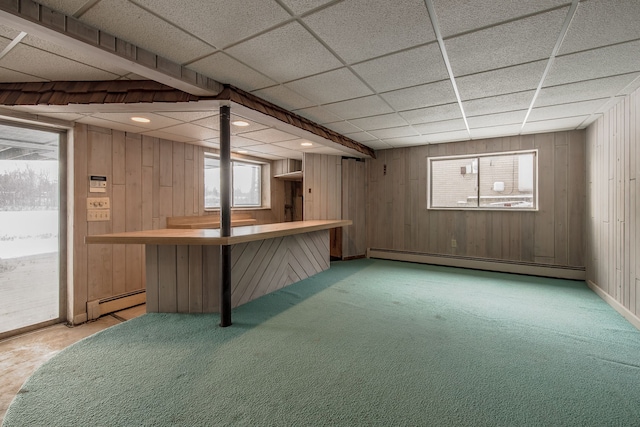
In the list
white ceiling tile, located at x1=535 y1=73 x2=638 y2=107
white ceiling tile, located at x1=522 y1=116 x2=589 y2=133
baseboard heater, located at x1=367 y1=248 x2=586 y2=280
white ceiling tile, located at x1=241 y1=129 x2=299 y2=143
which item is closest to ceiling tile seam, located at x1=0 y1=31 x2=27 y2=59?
white ceiling tile, located at x1=241 y1=129 x2=299 y2=143

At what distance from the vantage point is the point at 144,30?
6.25ft

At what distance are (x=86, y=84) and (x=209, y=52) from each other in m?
1.46

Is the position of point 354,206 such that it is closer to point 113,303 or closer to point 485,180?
point 485,180

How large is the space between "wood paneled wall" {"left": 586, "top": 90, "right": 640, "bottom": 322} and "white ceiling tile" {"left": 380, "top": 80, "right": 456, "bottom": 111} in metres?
1.80

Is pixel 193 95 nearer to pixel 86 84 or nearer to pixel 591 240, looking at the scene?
pixel 86 84

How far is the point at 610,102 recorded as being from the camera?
322cm

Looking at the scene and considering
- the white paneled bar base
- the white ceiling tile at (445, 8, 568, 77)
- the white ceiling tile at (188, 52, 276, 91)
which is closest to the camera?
the white ceiling tile at (445, 8, 568, 77)

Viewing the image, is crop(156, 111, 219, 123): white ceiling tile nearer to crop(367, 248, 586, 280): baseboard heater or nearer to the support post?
the support post

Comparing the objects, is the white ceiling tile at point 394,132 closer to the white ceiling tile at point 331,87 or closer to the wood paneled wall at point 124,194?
the white ceiling tile at point 331,87

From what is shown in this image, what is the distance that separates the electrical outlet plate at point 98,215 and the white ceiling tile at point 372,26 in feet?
11.7

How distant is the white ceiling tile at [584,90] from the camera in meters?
2.69

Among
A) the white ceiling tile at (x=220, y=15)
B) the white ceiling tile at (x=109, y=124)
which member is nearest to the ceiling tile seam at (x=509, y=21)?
the white ceiling tile at (x=220, y=15)

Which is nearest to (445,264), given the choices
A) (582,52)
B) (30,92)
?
(582,52)

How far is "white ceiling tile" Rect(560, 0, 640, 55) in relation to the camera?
66.7 inches
